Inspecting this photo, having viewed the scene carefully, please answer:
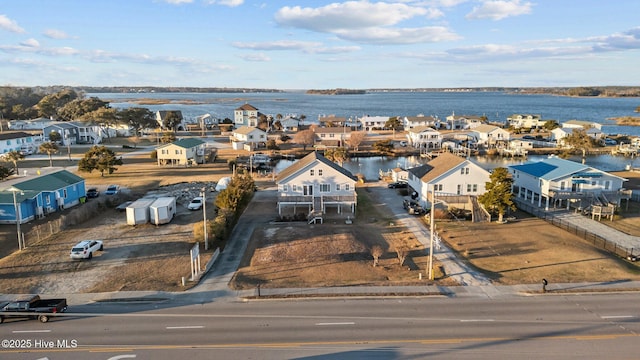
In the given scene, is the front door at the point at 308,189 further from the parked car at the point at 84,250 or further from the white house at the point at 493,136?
the white house at the point at 493,136

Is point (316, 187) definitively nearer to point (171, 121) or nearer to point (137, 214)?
point (137, 214)

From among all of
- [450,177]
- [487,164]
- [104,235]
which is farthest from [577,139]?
[104,235]

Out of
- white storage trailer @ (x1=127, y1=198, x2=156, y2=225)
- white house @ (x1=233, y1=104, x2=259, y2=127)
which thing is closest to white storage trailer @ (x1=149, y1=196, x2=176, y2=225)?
white storage trailer @ (x1=127, y1=198, x2=156, y2=225)

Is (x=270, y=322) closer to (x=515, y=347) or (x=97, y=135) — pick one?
(x=515, y=347)

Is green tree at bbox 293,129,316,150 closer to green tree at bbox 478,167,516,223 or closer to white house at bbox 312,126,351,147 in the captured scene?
white house at bbox 312,126,351,147

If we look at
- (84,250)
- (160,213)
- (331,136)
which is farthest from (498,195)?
(331,136)

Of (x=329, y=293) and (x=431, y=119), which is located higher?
(x=431, y=119)
